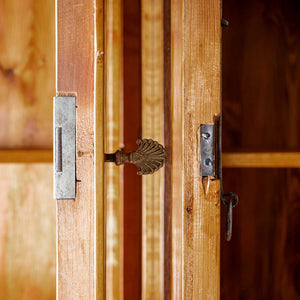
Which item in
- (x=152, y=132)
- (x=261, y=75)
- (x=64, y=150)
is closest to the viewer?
(x=64, y=150)

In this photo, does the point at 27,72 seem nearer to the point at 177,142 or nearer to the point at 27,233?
the point at 27,233

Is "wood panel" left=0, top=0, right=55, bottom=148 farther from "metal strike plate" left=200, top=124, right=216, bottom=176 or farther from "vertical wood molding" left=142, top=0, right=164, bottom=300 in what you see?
"metal strike plate" left=200, top=124, right=216, bottom=176

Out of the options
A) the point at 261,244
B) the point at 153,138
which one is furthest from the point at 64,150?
the point at 261,244

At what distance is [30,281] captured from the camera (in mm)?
860

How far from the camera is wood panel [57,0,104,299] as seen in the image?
0.36m

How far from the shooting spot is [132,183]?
2.24 feet

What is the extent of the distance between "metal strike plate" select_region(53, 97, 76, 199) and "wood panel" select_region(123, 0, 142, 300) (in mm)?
282

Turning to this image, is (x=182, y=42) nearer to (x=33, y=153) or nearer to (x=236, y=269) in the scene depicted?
(x=33, y=153)

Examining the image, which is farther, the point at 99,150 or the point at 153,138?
the point at 153,138

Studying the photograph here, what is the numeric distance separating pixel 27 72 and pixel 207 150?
2.06 ft

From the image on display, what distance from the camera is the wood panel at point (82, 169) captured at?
1.18 feet

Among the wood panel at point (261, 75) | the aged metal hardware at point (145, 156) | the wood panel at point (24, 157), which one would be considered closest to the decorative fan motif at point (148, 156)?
the aged metal hardware at point (145, 156)

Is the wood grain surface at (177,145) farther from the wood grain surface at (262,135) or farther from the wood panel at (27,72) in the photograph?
the wood panel at (27,72)

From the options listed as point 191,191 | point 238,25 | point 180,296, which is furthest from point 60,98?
point 238,25
